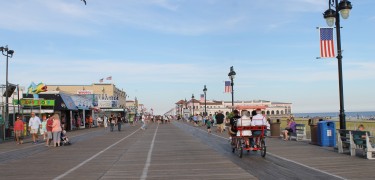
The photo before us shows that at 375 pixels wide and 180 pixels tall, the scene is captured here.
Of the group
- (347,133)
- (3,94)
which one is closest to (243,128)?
(347,133)

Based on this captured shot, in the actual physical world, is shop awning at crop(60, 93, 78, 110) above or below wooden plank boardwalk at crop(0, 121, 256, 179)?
above

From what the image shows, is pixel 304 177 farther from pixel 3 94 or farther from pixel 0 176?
pixel 3 94

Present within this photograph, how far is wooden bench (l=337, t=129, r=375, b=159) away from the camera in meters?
13.9

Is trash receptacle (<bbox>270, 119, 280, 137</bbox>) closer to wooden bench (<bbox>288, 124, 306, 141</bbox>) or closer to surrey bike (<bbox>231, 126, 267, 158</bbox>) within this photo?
wooden bench (<bbox>288, 124, 306, 141</bbox>)

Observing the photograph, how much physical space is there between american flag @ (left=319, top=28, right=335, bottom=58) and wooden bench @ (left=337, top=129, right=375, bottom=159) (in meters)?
3.63

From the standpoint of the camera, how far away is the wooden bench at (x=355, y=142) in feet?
45.7

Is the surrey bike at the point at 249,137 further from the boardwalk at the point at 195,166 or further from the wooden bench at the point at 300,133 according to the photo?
the wooden bench at the point at 300,133

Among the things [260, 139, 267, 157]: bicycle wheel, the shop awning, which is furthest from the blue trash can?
the shop awning

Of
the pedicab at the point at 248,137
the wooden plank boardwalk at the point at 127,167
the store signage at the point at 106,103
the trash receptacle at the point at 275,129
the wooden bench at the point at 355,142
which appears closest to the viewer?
the wooden plank boardwalk at the point at 127,167

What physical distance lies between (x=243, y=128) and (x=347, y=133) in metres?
3.84

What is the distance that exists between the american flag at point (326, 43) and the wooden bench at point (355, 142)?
363cm

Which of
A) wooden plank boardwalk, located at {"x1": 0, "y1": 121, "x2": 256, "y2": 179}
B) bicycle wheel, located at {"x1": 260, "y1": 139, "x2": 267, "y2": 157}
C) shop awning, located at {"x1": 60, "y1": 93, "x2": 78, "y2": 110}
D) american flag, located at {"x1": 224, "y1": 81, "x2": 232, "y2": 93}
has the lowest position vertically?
wooden plank boardwalk, located at {"x1": 0, "y1": 121, "x2": 256, "y2": 179}

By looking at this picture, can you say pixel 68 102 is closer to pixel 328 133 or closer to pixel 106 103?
pixel 328 133

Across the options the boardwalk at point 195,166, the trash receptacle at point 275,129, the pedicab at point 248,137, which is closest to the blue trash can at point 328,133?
the boardwalk at point 195,166
